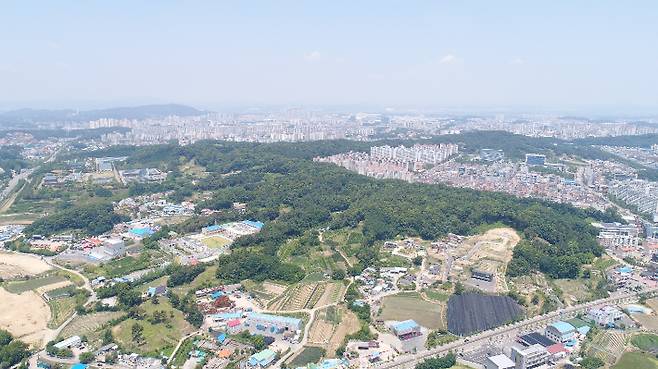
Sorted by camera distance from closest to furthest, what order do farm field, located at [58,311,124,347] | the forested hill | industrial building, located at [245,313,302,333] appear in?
farm field, located at [58,311,124,347] → industrial building, located at [245,313,302,333] → the forested hill

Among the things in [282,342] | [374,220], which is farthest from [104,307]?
[374,220]

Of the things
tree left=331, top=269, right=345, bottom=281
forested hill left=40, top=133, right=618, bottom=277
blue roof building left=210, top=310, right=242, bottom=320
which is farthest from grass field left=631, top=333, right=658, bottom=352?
blue roof building left=210, top=310, right=242, bottom=320

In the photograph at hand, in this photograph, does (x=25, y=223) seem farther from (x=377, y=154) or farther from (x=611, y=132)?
(x=611, y=132)

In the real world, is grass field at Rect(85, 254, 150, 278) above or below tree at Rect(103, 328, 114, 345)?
below

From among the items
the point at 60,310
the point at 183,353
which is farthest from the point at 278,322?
the point at 60,310

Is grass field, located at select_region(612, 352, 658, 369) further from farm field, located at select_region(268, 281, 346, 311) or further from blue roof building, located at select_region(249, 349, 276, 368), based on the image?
blue roof building, located at select_region(249, 349, 276, 368)

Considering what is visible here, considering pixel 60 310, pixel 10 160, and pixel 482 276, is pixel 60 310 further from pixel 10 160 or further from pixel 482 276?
pixel 10 160
